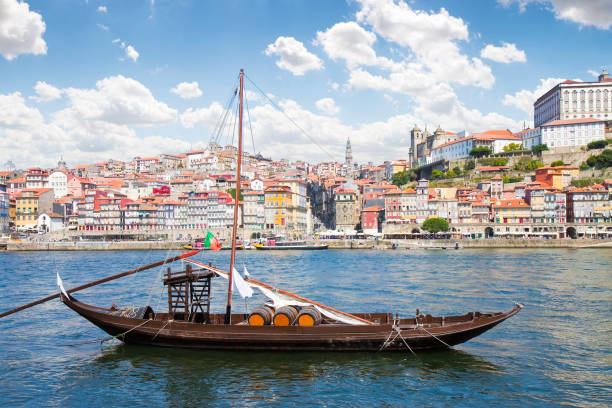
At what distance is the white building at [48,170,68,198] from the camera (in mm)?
109062

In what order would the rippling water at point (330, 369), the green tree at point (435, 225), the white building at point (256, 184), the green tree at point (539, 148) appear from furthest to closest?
the white building at point (256, 184) < the green tree at point (539, 148) < the green tree at point (435, 225) < the rippling water at point (330, 369)

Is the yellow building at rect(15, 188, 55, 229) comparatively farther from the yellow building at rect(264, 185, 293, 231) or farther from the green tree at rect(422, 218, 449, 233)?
the green tree at rect(422, 218, 449, 233)

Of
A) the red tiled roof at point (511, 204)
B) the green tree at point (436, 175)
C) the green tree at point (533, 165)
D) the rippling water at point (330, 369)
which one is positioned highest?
the green tree at point (533, 165)

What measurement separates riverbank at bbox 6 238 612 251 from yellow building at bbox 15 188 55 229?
17943mm

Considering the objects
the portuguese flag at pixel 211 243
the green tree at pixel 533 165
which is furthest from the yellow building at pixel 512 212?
the portuguese flag at pixel 211 243

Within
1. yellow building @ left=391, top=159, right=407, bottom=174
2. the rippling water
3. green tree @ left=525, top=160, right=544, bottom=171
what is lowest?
the rippling water

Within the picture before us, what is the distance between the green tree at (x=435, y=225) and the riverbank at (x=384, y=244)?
2.81 metres

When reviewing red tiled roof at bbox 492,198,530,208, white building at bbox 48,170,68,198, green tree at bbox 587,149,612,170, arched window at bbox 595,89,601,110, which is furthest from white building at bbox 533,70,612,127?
white building at bbox 48,170,68,198

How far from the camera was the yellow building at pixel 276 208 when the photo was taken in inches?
3401

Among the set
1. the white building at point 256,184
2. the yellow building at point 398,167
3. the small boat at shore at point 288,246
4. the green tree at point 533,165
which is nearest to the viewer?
the small boat at shore at point 288,246

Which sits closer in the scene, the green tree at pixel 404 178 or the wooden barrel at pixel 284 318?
the wooden barrel at pixel 284 318

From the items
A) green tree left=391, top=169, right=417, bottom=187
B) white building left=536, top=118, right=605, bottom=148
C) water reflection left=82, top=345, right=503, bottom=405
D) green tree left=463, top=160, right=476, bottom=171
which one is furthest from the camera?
green tree left=391, top=169, right=417, bottom=187

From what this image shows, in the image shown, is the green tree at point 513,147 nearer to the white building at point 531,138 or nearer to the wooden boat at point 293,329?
the white building at point 531,138

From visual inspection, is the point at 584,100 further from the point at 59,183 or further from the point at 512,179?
the point at 59,183
